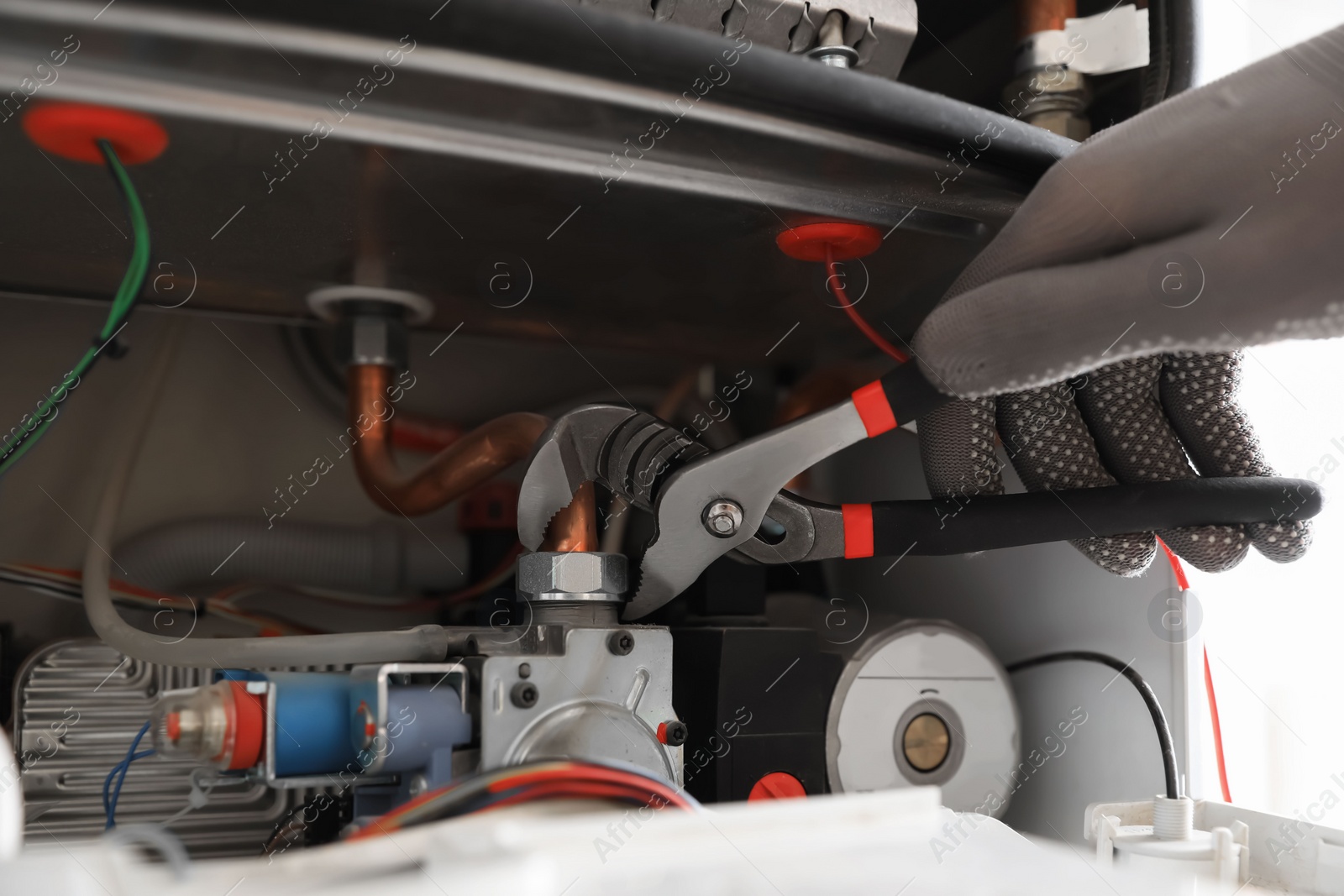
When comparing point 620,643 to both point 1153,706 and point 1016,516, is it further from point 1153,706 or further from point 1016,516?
point 1153,706

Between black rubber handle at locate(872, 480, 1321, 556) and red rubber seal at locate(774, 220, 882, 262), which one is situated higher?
red rubber seal at locate(774, 220, 882, 262)

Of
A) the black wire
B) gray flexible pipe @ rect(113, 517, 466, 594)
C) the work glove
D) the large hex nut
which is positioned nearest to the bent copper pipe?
gray flexible pipe @ rect(113, 517, 466, 594)

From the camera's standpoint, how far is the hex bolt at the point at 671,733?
0.59 meters

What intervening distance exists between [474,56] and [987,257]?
31 cm

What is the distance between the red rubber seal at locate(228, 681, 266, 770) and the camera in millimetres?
466

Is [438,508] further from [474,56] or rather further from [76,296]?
[474,56]

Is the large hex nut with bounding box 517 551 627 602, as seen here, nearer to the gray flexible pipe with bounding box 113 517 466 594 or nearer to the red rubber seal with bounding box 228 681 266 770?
the red rubber seal with bounding box 228 681 266 770

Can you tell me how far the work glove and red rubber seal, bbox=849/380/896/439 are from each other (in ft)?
0.10

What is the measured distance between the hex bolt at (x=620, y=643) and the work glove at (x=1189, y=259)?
25 centimetres

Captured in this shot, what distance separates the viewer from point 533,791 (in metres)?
0.37

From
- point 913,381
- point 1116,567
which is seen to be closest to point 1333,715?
point 1116,567

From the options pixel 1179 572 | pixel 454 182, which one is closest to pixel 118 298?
pixel 454 182

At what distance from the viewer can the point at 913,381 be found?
0.54m

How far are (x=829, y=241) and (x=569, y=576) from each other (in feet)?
0.98
